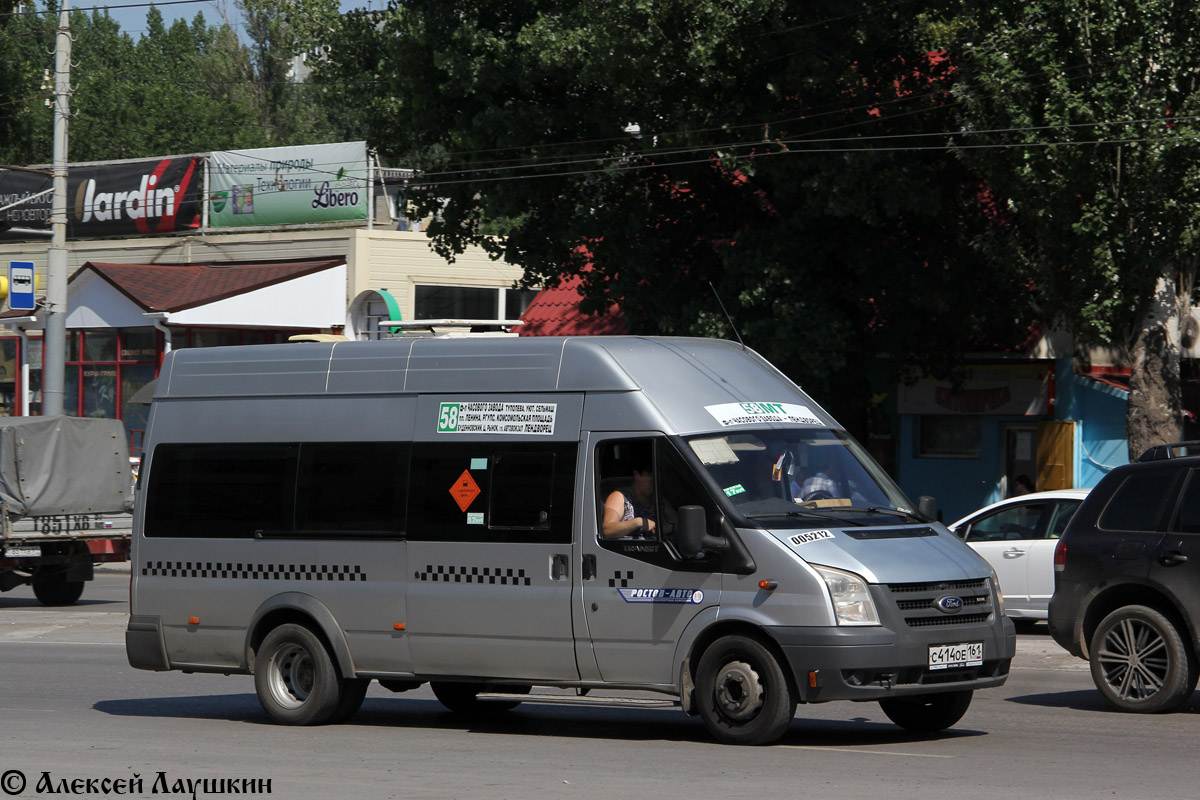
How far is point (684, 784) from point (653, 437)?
2.30 meters

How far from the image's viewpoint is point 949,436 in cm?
2750

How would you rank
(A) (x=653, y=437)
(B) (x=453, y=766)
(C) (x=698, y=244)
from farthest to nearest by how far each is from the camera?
(C) (x=698, y=244) < (A) (x=653, y=437) < (B) (x=453, y=766)

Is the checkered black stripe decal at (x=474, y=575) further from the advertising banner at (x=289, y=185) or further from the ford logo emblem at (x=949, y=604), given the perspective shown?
the advertising banner at (x=289, y=185)

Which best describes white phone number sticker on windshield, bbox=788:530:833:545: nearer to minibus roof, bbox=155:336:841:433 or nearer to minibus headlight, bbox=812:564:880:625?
minibus headlight, bbox=812:564:880:625

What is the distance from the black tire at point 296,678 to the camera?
1065 cm

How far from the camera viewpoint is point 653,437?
970 centimetres

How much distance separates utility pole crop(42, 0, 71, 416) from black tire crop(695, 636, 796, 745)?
1876 centimetres

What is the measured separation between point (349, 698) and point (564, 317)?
20.8m

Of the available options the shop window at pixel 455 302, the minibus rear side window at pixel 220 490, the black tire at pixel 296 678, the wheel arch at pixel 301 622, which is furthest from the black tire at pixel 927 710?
the shop window at pixel 455 302

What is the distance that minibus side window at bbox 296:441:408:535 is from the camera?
1054 centimetres

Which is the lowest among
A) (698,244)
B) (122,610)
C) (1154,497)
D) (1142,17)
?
(122,610)

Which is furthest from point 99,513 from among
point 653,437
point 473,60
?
point 653,437

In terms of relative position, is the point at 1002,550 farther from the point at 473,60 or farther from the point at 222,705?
the point at 473,60

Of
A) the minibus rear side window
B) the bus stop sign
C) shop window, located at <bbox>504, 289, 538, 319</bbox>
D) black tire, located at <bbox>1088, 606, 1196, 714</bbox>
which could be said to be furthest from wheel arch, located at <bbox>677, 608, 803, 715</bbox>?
shop window, located at <bbox>504, 289, 538, 319</bbox>
